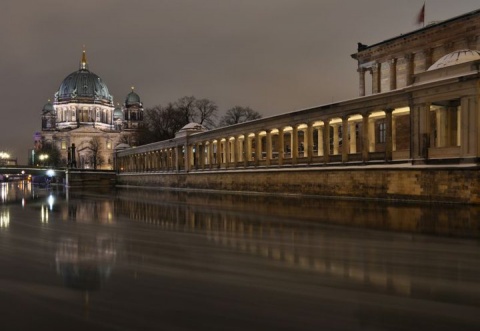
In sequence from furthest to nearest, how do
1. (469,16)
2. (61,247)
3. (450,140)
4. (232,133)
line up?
(232,133) → (469,16) → (450,140) → (61,247)

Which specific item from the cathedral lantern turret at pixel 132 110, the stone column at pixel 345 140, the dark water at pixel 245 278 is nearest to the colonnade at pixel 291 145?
the stone column at pixel 345 140

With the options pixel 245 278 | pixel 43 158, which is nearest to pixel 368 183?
pixel 245 278

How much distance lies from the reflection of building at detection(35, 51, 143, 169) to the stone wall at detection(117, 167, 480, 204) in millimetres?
117592

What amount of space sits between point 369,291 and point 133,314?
349 cm

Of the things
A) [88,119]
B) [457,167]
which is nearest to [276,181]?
[457,167]

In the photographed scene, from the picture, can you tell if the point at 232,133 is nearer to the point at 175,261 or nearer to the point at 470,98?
the point at 470,98

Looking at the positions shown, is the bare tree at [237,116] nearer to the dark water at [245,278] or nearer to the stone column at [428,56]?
the stone column at [428,56]

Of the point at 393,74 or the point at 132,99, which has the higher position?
the point at 132,99

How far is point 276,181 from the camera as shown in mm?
40500

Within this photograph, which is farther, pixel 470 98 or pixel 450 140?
pixel 450 140

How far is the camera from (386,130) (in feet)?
105

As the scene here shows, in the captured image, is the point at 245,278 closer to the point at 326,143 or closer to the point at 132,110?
the point at 326,143

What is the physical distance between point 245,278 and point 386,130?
26.4 m

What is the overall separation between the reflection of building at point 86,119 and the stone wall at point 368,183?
11759 centimetres
